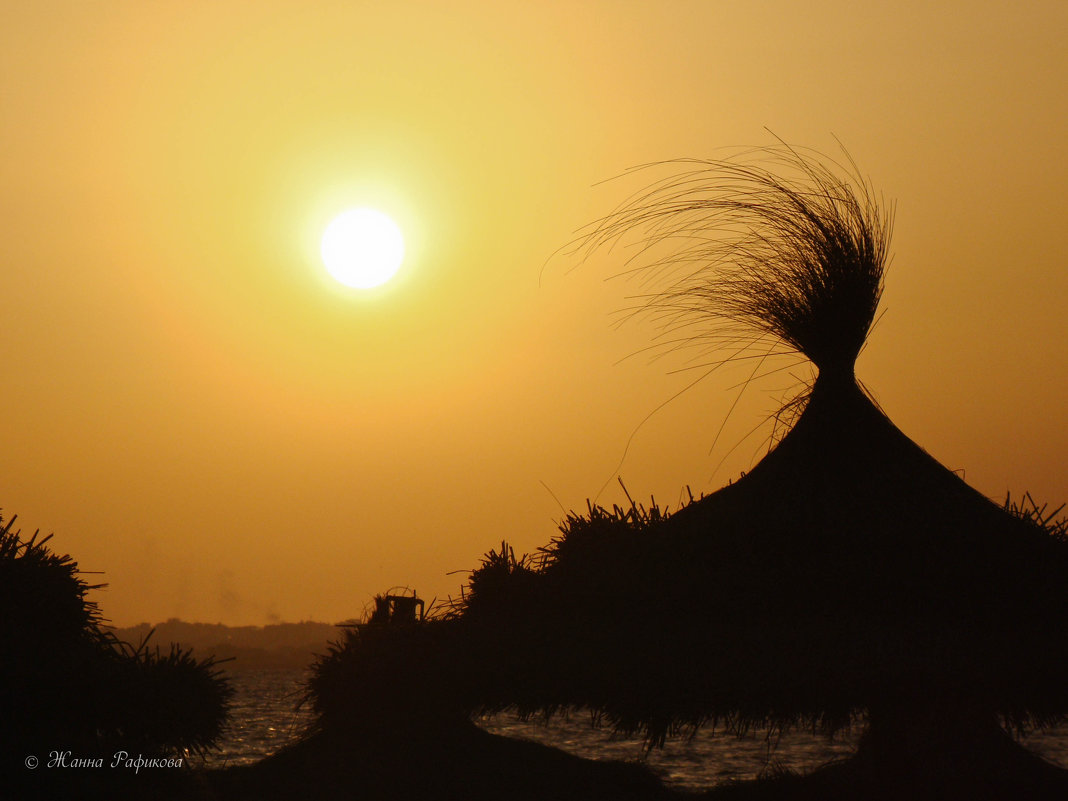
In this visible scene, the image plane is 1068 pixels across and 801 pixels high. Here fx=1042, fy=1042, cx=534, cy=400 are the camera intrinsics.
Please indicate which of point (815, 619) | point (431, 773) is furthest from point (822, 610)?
point (431, 773)

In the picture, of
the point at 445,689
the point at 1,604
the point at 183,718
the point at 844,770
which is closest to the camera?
the point at 183,718

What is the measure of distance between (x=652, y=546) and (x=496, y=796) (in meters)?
3.12

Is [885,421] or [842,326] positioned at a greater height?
[842,326]

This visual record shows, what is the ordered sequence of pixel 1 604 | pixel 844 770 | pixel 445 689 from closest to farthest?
pixel 1 604
pixel 844 770
pixel 445 689

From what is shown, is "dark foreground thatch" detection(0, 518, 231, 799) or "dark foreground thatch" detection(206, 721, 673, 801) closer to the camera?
"dark foreground thatch" detection(0, 518, 231, 799)

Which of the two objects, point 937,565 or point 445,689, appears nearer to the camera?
point 937,565

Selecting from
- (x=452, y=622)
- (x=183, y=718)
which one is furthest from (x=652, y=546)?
(x=183, y=718)

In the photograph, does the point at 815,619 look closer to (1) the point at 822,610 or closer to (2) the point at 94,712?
(1) the point at 822,610

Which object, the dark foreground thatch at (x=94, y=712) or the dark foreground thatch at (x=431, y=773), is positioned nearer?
the dark foreground thatch at (x=94, y=712)

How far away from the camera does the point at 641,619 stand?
926cm

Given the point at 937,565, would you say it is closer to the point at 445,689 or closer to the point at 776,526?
the point at 776,526

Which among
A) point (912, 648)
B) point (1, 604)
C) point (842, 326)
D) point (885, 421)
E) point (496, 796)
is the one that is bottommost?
point (496, 796)

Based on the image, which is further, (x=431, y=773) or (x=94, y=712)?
(x=431, y=773)

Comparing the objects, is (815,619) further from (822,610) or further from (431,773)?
(431,773)
